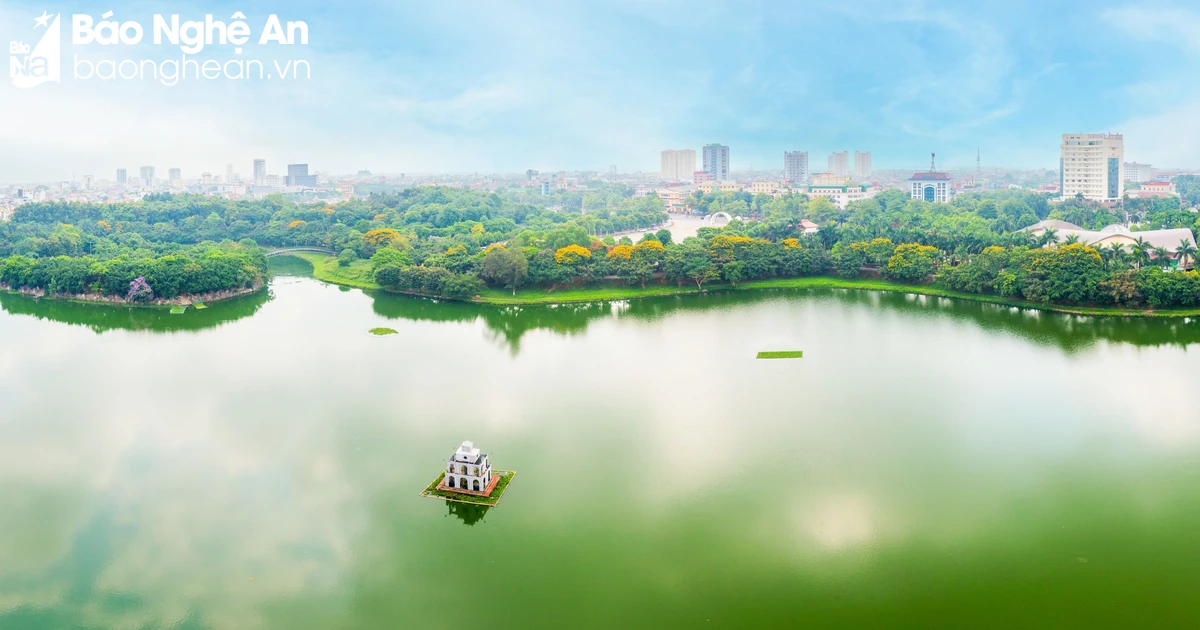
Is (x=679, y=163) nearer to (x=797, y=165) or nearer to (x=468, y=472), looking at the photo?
(x=797, y=165)

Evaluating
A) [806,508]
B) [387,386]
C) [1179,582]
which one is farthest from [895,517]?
[387,386]

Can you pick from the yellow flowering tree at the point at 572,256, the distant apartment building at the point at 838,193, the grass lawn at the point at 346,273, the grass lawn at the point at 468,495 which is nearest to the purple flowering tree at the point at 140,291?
the grass lawn at the point at 346,273

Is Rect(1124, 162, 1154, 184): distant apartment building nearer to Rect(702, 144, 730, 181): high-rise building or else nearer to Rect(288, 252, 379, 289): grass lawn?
Rect(702, 144, 730, 181): high-rise building

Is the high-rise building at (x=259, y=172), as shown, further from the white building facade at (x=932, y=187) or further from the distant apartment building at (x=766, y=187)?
the white building facade at (x=932, y=187)

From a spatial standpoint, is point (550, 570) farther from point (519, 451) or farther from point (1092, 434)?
point (1092, 434)

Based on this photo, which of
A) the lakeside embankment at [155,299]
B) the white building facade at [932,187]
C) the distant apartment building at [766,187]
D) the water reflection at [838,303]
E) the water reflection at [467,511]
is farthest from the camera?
the distant apartment building at [766,187]

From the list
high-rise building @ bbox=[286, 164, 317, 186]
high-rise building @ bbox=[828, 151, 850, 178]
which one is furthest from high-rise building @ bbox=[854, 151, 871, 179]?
high-rise building @ bbox=[286, 164, 317, 186]
